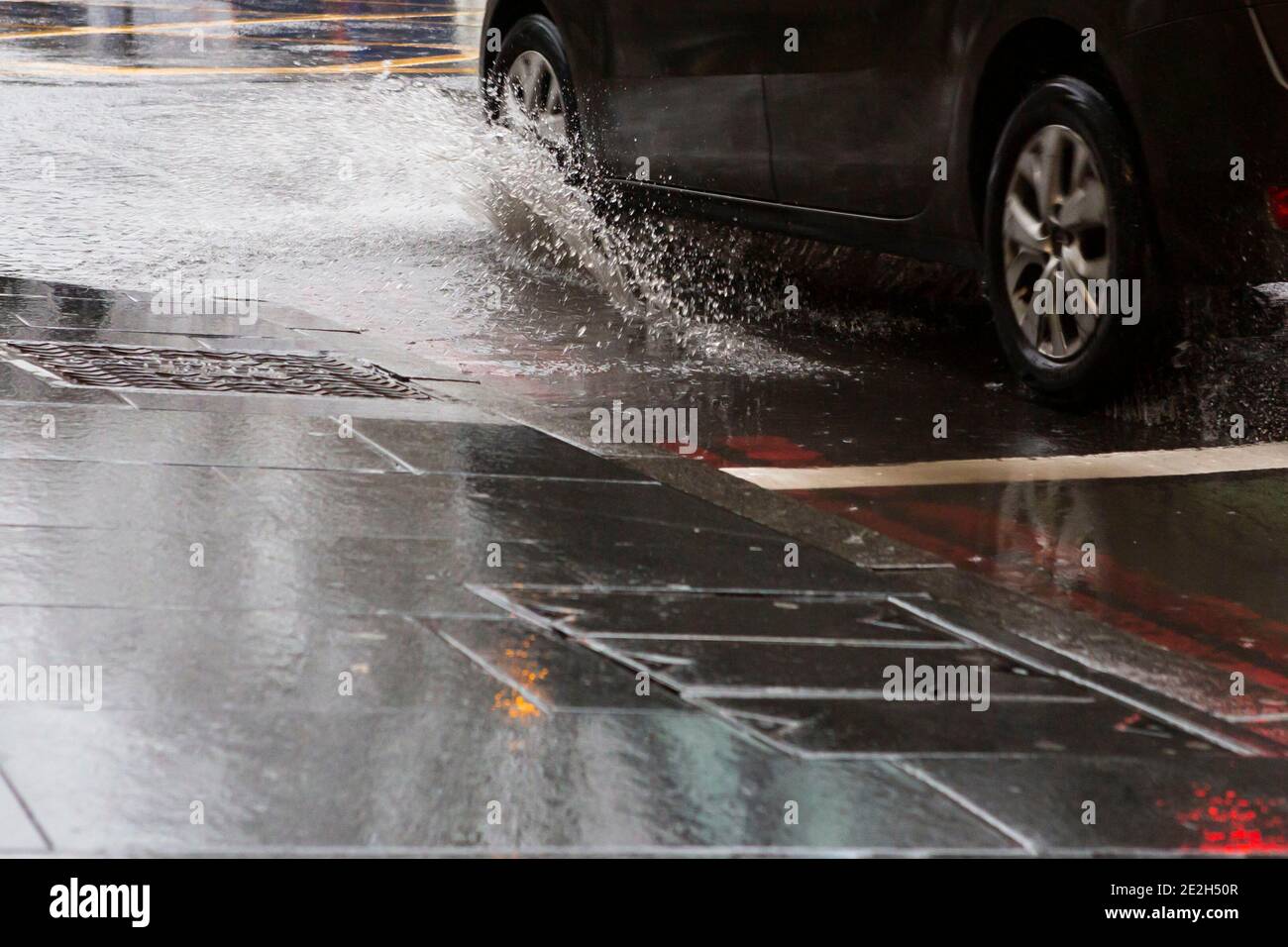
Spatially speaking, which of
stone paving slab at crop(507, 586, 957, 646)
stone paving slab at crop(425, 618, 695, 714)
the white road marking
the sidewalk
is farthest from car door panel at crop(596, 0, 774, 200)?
stone paving slab at crop(425, 618, 695, 714)

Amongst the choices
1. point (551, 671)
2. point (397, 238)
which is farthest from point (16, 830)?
point (397, 238)

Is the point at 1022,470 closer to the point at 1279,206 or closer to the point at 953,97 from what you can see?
the point at 1279,206

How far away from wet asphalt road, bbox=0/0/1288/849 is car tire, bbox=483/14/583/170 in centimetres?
17

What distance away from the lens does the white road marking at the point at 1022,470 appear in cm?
537

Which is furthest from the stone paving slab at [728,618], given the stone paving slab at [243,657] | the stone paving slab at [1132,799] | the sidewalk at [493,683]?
the stone paving slab at [1132,799]

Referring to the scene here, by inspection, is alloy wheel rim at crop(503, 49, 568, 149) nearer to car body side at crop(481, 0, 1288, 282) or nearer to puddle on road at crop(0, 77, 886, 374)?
puddle on road at crop(0, 77, 886, 374)

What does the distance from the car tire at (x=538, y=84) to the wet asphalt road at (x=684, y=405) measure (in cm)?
17

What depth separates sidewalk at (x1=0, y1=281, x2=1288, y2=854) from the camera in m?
2.96

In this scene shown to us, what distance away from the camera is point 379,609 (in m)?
3.85

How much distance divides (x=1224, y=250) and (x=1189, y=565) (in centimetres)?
123

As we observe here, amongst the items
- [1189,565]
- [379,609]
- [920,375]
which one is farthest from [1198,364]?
[379,609]

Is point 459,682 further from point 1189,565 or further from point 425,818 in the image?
point 1189,565

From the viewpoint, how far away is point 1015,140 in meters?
6.00
